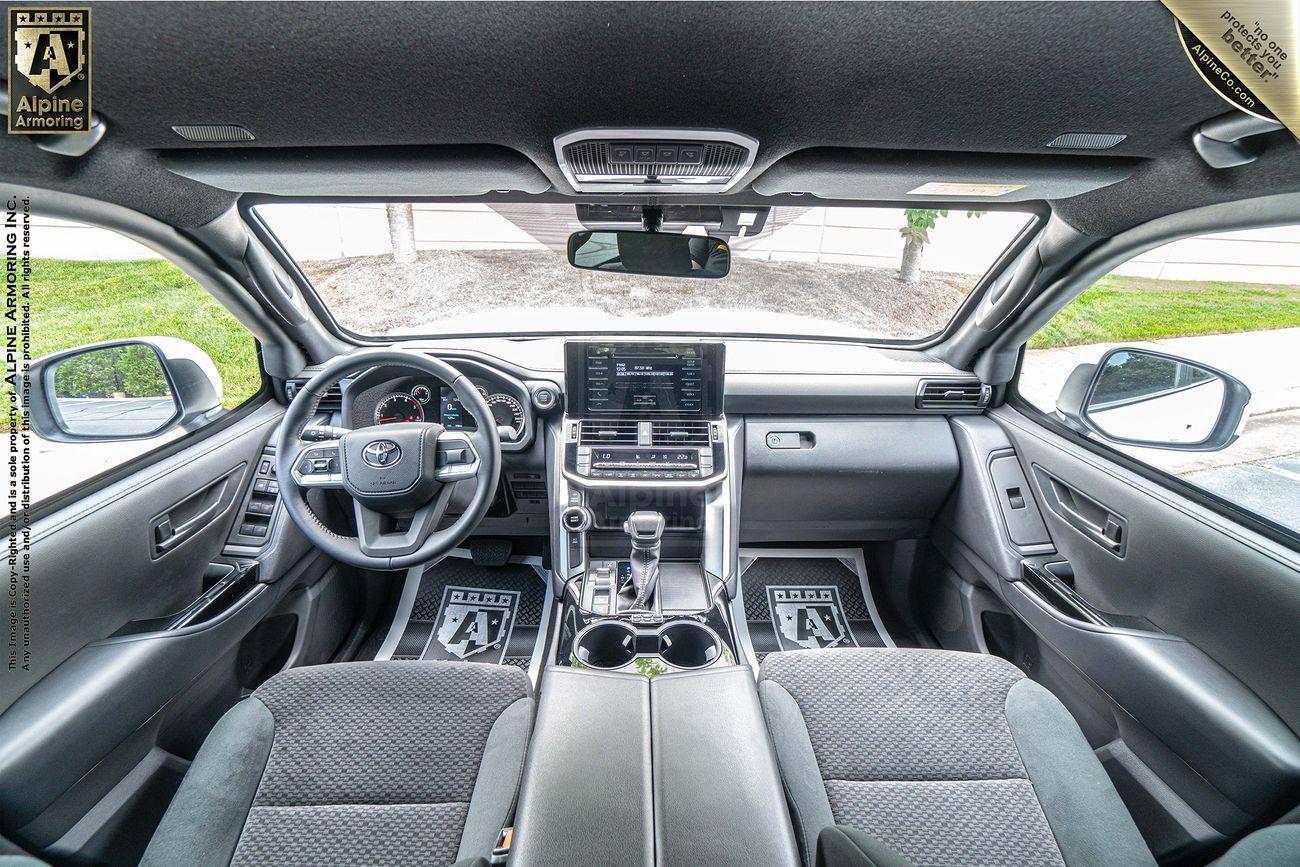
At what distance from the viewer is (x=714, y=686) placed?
164 cm

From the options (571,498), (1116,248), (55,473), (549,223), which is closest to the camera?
(55,473)

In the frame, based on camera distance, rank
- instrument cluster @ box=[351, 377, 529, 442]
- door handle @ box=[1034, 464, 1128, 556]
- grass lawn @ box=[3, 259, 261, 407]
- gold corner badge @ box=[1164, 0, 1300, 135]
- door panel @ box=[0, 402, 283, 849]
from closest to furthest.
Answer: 1. gold corner badge @ box=[1164, 0, 1300, 135]
2. door panel @ box=[0, 402, 283, 849]
3. grass lawn @ box=[3, 259, 261, 407]
4. door handle @ box=[1034, 464, 1128, 556]
5. instrument cluster @ box=[351, 377, 529, 442]

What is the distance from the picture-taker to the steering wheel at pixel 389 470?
1.77 meters

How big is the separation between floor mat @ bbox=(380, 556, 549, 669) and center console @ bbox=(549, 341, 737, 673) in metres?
0.47

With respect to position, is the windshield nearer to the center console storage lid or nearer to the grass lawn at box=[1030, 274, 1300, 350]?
the grass lawn at box=[1030, 274, 1300, 350]

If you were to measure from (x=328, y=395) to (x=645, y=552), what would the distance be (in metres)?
1.51

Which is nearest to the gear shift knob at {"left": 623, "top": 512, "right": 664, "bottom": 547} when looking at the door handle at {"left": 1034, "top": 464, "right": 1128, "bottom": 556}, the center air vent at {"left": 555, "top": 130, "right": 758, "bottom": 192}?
the center air vent at {"left": 555, "top": 130, "right": 758, "bottom": 192}

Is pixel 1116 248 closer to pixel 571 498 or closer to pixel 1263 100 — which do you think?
pixel 1263 100

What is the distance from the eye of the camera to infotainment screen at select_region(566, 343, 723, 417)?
248 centimetres

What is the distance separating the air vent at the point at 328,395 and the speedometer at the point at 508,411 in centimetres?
62

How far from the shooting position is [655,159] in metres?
1.63

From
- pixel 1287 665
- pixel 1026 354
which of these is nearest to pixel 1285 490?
pixel 1287 665

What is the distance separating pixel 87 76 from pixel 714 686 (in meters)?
2.07

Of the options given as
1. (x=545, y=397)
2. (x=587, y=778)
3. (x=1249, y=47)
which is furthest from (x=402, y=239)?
(x=1249, y=47)
